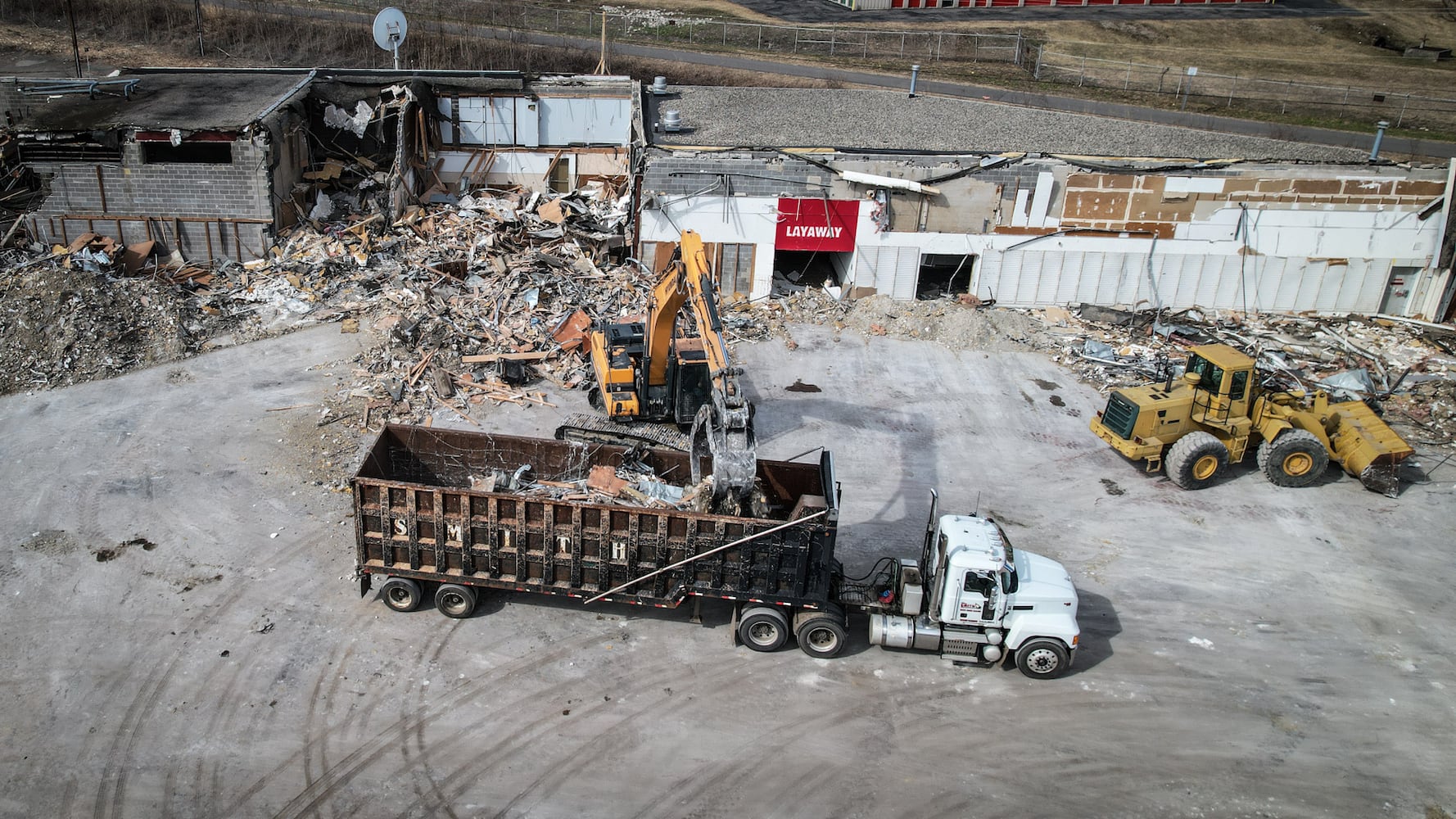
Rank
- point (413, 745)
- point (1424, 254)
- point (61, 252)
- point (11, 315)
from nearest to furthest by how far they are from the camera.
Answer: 1. point (413, 745)
2. point (11, 315)
3. point (61, 252)
4. point (1424, 254)

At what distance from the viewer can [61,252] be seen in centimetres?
2442

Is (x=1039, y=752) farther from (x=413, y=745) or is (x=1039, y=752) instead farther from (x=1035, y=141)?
(x=1035, y=141)

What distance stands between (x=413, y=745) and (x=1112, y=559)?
11.0m

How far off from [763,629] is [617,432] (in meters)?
5.93

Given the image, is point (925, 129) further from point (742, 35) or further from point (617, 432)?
point (742, 35)

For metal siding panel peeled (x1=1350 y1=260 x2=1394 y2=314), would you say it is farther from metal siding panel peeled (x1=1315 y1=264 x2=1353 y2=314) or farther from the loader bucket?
the loader bucket

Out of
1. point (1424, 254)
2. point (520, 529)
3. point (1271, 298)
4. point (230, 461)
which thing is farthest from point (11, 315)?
point (1424, 254)

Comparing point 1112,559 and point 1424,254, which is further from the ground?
point 1424,254

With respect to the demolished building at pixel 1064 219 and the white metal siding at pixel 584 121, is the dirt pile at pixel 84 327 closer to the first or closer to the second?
the demolished building at pixel 1064 219

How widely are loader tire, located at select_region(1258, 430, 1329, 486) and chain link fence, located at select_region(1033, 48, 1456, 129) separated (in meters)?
23.6

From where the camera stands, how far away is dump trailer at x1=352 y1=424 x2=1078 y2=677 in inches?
526

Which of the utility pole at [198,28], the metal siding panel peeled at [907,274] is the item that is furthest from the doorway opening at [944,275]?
the utility pole at [198,28]

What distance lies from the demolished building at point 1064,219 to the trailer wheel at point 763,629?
13676mm

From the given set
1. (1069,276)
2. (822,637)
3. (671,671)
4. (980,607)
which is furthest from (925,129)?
(671,671)
